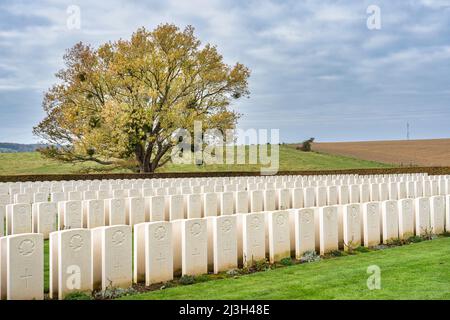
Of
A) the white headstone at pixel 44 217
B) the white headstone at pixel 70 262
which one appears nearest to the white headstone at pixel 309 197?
the white headstone at pixel 44 217

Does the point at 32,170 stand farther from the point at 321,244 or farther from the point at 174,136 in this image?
the point at 321,244

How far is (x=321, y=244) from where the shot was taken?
28.2 feet

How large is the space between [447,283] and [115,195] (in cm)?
997

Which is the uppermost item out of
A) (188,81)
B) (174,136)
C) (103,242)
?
(188,81)

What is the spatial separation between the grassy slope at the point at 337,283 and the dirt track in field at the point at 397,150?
148 ft

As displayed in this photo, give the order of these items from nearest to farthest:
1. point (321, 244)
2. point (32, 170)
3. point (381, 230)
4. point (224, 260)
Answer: point (224, 260), point (321, 244), point (381, 230), point (32, 170)

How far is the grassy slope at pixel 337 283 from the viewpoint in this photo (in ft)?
18.8

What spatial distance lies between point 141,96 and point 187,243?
25882 mm

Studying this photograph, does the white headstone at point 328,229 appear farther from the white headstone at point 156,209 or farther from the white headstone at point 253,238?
the white headstone at point 156,209

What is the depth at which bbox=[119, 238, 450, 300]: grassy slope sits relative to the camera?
5.72 meters

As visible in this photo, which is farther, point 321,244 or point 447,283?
point 321,244

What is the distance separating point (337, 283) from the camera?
20.3 feet
